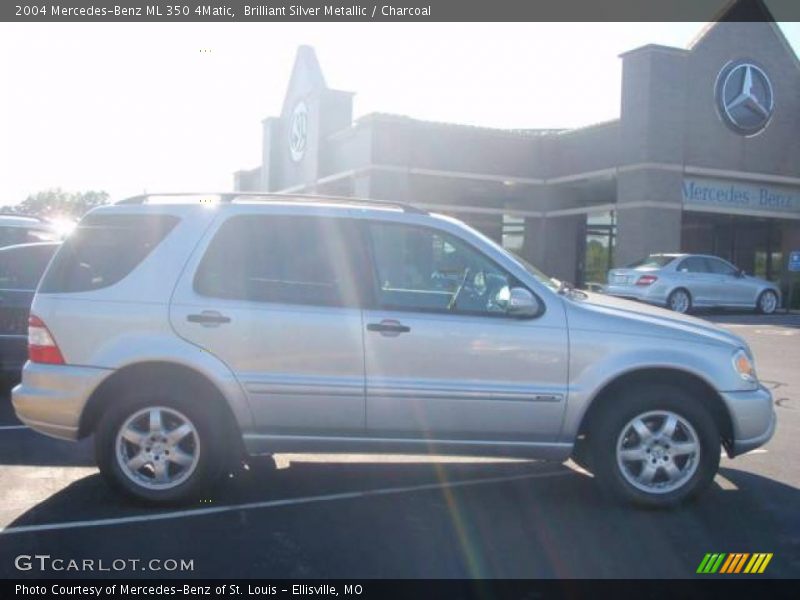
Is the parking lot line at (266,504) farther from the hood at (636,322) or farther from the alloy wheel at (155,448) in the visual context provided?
the hood at (636,322)

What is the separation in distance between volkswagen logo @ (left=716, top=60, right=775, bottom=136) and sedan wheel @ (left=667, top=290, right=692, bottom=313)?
9.48 metres

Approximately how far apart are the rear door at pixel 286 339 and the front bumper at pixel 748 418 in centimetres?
238

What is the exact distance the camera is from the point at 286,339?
5.42 metres

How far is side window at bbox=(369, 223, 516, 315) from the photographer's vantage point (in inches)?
219

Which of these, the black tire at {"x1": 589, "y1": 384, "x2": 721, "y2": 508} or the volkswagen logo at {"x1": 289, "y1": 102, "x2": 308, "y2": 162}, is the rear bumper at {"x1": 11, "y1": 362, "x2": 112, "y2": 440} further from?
the volkswagen logo at {"x1": 289, "y1": 102, "x2": 308, "y2": 162}

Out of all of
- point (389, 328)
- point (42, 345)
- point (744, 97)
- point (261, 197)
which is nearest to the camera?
point (389, 328)

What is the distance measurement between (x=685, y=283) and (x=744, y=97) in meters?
10.4

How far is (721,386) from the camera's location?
220 inches

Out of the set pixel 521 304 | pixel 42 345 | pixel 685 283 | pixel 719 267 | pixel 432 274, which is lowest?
pixel 685 283

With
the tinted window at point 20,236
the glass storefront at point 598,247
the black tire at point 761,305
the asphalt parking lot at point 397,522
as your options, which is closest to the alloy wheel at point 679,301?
the black tire at point 761,305

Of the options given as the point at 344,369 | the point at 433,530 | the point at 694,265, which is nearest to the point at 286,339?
the point at 344,369

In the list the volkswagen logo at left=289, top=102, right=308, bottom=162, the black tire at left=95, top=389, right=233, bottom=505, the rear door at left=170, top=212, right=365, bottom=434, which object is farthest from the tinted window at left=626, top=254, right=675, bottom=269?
the volkswagen logo at left=289, top=102, right=308, bottom=162

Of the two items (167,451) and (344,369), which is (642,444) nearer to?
(344,369)

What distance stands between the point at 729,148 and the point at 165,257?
25.4 metres
